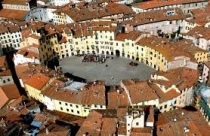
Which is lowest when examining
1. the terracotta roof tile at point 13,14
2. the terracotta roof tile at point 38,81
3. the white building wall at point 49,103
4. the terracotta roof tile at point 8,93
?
the white building wall at point 49,103

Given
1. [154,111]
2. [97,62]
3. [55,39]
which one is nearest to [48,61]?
[55,39]

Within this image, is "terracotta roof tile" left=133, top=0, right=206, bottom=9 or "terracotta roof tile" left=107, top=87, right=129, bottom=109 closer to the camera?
"terracotta roof tile" left=107, top=87, right=129, bottom=109

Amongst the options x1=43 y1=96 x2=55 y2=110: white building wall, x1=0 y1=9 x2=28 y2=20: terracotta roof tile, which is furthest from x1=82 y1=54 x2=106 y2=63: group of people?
x1=0 y1=9 x2=28 y2=20: terracotta roof tile

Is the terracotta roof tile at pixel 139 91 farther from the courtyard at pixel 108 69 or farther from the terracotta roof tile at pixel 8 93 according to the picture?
the terracotta roof tile at pixel 8 93

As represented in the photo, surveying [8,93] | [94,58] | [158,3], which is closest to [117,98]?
[8,93]

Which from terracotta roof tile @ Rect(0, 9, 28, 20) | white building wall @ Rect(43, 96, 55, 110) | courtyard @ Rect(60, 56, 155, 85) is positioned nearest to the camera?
white building wall @ Rect(43, 96, 55, 110)

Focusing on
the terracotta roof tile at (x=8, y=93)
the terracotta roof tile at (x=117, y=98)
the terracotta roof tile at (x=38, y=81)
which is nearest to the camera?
the terracotta roof tile at (x=117, y=98)

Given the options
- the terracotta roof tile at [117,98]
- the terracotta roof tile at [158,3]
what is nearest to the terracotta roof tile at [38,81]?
the terracotta roof tile at [117,98]

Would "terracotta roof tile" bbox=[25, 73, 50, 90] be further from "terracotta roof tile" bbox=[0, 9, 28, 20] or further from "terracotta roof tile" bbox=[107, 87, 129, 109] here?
"terracotta roof tile" bbox=[0, 9, 28, 20]

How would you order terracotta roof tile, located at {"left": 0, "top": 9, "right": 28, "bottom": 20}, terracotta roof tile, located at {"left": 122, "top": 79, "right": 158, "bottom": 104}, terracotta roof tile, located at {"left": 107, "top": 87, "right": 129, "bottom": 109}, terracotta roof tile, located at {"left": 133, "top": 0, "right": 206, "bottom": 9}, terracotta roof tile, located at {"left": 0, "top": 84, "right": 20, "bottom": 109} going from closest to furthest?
terracotta roof tile, located at {"left": 122, "top": 79, "right": 158, "bottom": 104} → terracotta roof tile, located at {"left": 107, "top": 87, "right": 129, "bottom": 109} → terracotta roof tile, located at {"left": 0, "top": 84, "right": 20, "bottom": 109} → terracotta roof tile, located at {"left": 133, "top": 0, "right": 206, "bottom": 9} → terracotta roof tile, located at {"left": 0, "top": 9, "right": 28, "bottom": 20}
